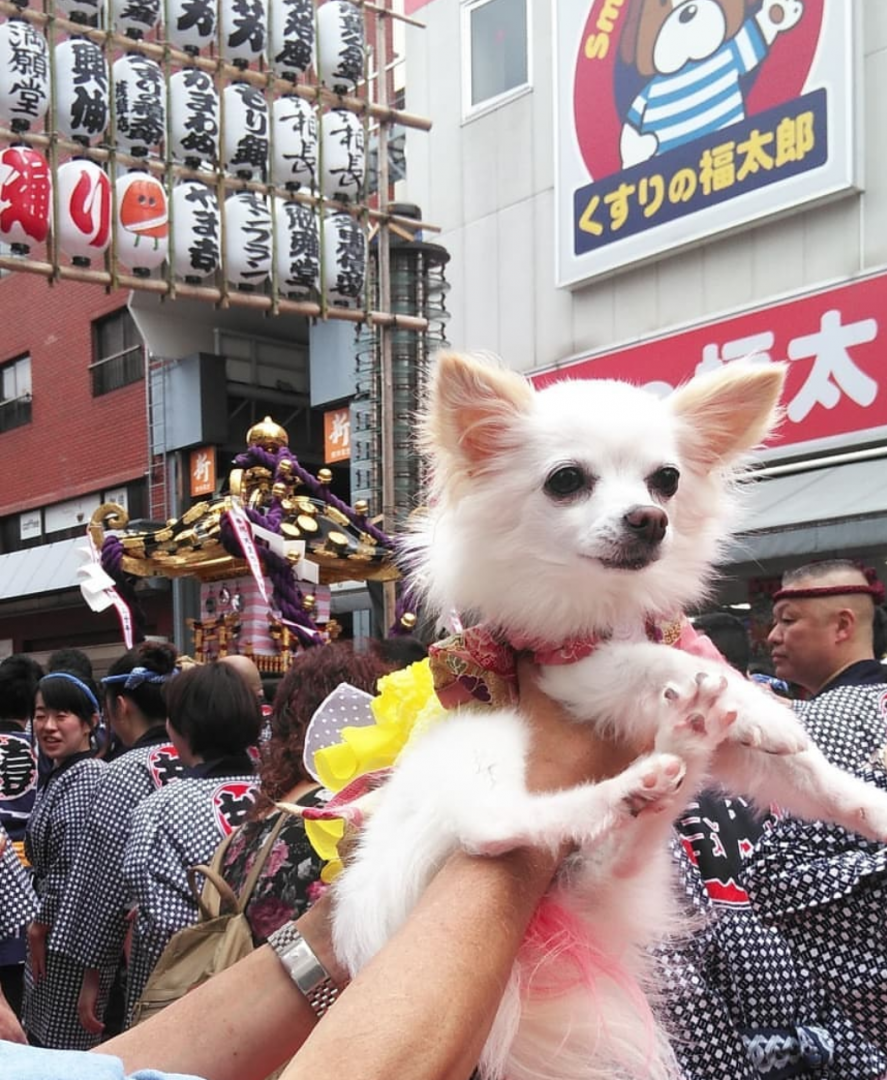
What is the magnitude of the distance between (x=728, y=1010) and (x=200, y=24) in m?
8.88

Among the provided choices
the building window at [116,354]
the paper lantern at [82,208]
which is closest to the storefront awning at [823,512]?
the paper lantern at [82,208]

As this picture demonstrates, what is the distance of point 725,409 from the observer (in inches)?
64.7

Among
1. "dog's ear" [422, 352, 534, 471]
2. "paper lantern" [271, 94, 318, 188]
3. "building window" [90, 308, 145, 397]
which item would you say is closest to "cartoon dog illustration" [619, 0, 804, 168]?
"paper lantern" [271, 94, 318, 188]

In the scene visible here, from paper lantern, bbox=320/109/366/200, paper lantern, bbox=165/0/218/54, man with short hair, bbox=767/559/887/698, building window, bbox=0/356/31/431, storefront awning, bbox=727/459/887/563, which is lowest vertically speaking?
man with short hair, bbox=767/559/887/698

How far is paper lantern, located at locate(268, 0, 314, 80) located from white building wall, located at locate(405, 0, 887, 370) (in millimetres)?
1876

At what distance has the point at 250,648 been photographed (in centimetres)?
640

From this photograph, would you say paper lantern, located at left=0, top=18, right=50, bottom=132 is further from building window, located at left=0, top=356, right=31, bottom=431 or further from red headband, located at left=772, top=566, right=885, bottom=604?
building window, located at left=0, top=356, right=31, bottom=431

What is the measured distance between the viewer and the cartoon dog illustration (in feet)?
25.2

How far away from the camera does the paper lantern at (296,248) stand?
9.15 m

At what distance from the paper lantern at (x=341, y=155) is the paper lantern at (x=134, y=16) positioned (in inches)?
63.8

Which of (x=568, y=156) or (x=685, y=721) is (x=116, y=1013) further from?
(x=568, y=156)

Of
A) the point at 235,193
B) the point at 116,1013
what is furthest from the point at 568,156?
the point at 116,1013

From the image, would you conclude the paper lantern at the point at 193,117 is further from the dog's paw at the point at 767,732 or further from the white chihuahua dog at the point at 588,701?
the dog's paw at the point at 767,732

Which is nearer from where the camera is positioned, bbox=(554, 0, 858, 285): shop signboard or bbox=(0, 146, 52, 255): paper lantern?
bbox=(554, 0, 858, 285): shop signboard
